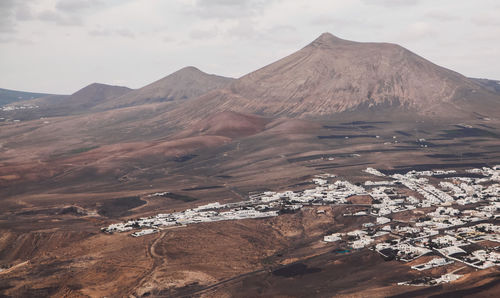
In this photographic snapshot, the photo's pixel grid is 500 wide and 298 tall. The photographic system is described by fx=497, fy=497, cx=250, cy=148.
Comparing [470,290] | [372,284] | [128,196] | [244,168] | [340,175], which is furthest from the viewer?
[244,168]

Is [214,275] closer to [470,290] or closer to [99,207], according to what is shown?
[470,290]

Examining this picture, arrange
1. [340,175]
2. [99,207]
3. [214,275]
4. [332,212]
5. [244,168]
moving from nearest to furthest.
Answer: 1. [214,275]
2. [332,212]
3. [99,207]
4. [340,175]
5. [244,168]

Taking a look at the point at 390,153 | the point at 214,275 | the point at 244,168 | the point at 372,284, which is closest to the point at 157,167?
the point at 244,168

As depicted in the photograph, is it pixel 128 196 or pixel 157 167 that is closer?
pixel 128 196

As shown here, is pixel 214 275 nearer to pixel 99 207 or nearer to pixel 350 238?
pixel 350 238

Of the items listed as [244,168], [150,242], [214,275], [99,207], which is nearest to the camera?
[214,275]

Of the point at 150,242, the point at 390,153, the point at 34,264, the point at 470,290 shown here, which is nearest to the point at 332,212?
the point at 150,242
